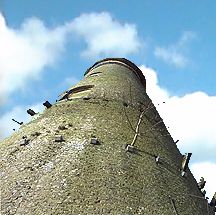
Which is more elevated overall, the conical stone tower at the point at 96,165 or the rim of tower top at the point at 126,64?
the rim of tower top at the point at 126,64

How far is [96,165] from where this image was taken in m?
8.42

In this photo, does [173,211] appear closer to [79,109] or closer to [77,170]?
[77,170]

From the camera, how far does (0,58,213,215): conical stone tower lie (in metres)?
7.55

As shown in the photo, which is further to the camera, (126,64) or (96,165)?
(126,64)

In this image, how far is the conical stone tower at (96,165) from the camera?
24.8ft

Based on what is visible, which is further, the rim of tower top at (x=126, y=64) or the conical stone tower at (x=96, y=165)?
the rim of tower top at (x=126, y=64)

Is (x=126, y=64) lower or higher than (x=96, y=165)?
higher

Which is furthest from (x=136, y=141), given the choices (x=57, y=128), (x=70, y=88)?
(x=70, y=88)

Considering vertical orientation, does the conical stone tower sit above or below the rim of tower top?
below

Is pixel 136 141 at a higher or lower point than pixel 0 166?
higher

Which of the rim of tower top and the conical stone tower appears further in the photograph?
the rim of tower top

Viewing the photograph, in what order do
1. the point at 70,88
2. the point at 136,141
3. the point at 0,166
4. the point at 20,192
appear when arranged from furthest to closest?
the point at 70,88 → the point at 136,141 → the point at 0,166 → the point at 20,192

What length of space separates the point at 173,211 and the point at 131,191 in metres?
0.83

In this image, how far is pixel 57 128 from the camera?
9.95m
